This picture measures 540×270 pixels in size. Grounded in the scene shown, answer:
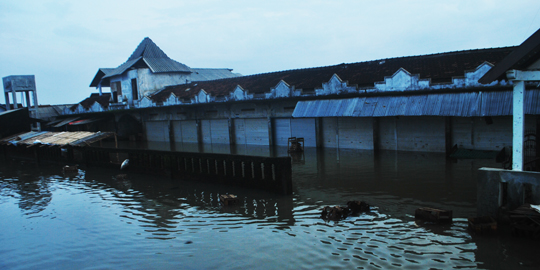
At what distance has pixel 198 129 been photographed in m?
32.8

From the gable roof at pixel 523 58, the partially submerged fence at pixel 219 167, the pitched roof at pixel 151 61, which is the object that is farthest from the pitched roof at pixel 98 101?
the gable roof at pixel 523 58

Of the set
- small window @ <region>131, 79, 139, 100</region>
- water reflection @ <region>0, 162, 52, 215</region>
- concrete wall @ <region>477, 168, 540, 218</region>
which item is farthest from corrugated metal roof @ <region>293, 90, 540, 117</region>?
Answer: small window @ <region>131, 79, 139, 100</region>

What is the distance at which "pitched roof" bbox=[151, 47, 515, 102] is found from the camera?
19.2 m

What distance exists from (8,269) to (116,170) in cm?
1262

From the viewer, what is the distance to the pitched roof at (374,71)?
1923cm

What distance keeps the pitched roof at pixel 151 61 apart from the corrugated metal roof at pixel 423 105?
20.7m

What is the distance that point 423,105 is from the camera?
18.6 metres

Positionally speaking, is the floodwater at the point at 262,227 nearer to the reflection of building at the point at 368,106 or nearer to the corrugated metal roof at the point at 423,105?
the corrugated metal roof at the point at 423,105

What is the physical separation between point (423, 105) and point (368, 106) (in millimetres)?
2940

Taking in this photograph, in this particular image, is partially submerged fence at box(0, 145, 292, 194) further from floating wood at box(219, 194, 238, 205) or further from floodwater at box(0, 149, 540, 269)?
floating wood at box(219, 194, 238, 205)

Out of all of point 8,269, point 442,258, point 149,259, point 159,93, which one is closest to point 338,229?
point 442,258

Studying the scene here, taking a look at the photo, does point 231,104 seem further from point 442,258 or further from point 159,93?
point 442,258

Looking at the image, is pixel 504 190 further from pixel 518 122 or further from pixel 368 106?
pixel 368 106

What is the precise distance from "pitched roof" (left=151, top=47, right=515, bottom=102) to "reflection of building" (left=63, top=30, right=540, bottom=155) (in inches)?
2.4
